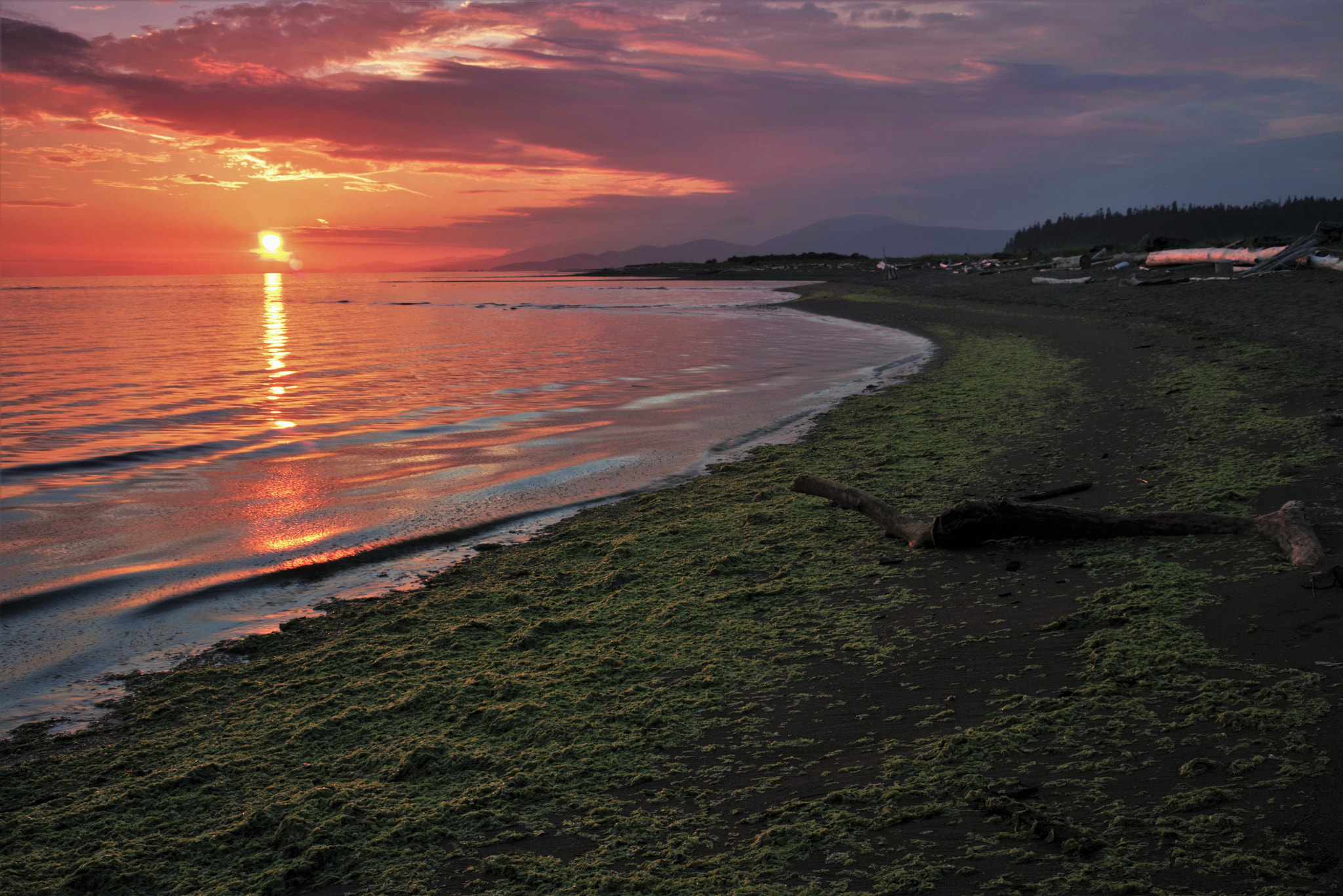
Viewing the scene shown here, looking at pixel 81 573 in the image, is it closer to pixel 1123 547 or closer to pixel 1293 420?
pixel 1123 547

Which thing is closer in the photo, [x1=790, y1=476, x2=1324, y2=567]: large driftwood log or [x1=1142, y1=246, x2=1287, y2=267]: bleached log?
[x1=790, y1=476, x2=1324, y2=567]: large driftwood log

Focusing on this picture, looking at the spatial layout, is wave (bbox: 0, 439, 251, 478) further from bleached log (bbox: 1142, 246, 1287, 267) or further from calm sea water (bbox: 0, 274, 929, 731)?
bleached log (bbox: 1142, 246, 1287, 267)

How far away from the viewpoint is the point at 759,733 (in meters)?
4.11

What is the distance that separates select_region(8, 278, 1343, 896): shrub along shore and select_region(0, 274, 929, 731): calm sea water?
3.29 ft

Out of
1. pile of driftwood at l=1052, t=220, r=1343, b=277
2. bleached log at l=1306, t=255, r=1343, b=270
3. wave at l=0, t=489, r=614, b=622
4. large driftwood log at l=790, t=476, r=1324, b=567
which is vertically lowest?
wave at l=0, t=489, r=614, b=622

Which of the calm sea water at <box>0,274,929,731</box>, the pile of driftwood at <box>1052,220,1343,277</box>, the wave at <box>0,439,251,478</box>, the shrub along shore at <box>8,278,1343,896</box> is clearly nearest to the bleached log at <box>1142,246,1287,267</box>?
the pile of driftwood at <box>1052,220,1343,277</box>

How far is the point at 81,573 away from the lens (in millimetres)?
7590

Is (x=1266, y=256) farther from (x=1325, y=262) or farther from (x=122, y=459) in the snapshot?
(x=122, y=459)

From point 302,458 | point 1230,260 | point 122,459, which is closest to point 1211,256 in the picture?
point 1230,260

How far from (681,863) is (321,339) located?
37631 mm

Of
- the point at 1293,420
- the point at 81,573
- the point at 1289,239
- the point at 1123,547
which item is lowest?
the point at 81,573

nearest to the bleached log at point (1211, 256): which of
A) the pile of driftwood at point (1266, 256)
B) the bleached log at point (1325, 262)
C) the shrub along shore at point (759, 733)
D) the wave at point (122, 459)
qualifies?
the pile of driftwood at point (1266, 256)

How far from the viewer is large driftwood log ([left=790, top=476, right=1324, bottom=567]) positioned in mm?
5387

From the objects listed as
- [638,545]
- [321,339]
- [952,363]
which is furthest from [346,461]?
[321,339]
